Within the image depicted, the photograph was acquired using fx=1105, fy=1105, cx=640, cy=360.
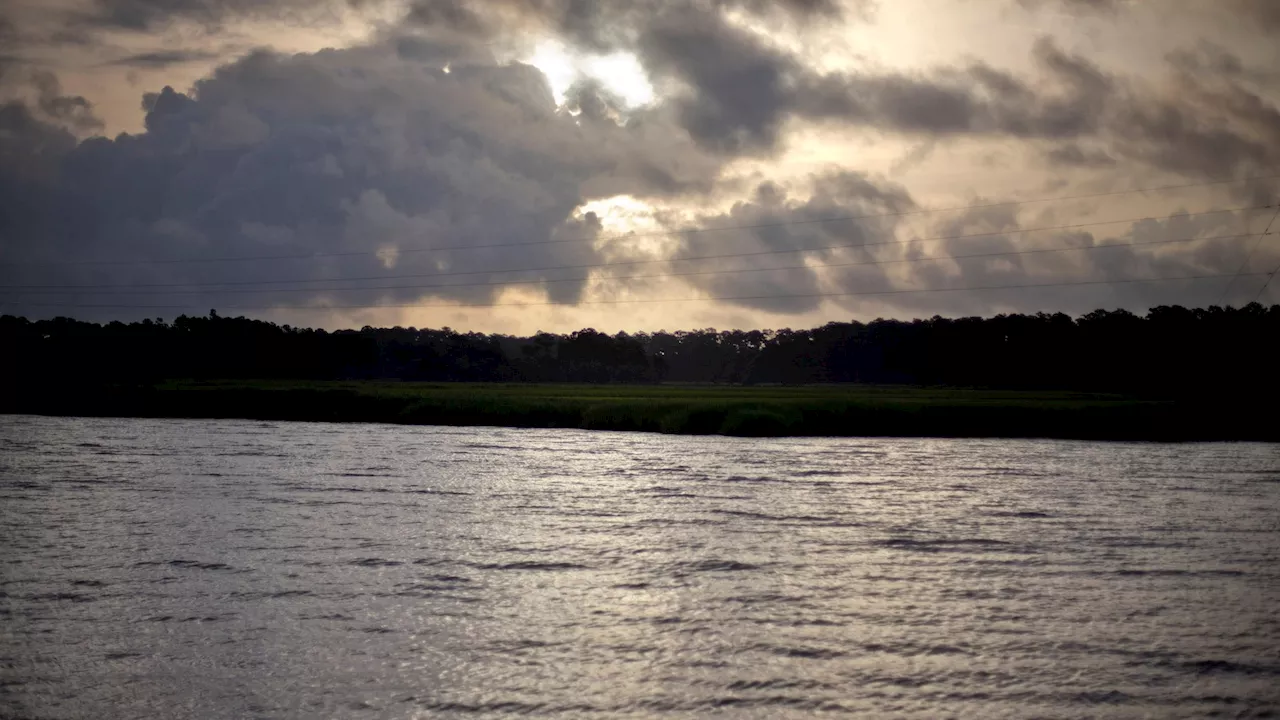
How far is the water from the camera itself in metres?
15.3

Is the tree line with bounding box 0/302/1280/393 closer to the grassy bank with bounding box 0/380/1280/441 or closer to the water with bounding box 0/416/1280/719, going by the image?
the grassy bank with bounding box 0/380/1280/441

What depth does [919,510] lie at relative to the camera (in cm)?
3522

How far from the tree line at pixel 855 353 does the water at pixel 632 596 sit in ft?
260

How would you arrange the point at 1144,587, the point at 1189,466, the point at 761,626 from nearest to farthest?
the point at 761,626, the point at 1144,587, the point at 1189,466

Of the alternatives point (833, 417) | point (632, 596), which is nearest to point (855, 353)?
point (833, 417)

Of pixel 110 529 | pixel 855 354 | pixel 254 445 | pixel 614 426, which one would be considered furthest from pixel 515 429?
pixel 855 354

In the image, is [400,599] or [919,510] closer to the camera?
[400,599]

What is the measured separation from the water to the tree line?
7918cm

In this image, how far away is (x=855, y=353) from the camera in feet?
611

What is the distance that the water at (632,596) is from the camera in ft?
50.2

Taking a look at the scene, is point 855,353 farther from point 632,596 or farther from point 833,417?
point 632,596

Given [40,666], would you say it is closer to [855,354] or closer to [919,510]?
[919,510]

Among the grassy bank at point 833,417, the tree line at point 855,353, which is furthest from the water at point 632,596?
the tree line at point 855,353

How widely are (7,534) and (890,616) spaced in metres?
22.5
